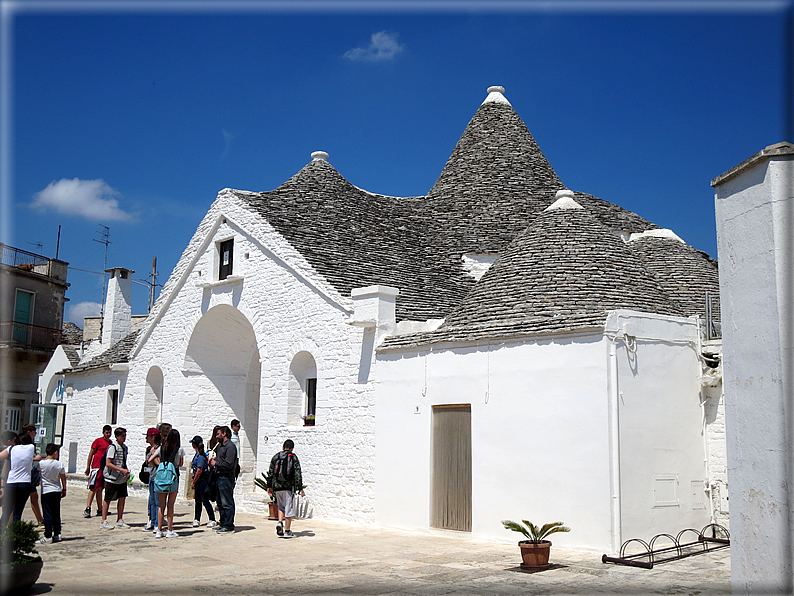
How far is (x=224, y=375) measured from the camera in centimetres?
1859

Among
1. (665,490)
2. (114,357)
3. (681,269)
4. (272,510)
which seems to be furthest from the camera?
(114,357)

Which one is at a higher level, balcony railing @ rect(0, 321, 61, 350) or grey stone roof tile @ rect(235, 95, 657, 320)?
grey stone roof tile @ rect(235, 95, 657, 320)

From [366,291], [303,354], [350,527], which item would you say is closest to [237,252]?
[303,354]

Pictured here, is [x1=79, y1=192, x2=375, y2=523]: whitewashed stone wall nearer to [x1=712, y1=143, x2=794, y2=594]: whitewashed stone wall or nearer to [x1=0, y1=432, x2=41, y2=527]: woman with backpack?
[x1=0, y1=432, x2=41, y2=527]: woman with backpack

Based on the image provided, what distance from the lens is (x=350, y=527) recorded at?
12.7 m

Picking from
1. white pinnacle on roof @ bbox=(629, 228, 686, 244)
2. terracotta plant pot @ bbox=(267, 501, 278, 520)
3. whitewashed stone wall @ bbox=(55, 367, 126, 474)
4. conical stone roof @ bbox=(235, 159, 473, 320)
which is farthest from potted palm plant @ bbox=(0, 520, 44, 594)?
white pinnacle on roof @ bbox=(629, 228, 686, 244)

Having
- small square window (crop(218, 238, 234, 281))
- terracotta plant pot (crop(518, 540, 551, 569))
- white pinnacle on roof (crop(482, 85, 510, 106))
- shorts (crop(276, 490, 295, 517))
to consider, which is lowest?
terracotta plant pot (crop(518, 540, 551, 569))

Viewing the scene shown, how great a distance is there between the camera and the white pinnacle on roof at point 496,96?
2297 centimetres

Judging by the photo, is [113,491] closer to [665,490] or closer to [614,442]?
[614,442]

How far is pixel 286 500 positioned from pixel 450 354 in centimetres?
341

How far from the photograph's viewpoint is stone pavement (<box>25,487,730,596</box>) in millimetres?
7340

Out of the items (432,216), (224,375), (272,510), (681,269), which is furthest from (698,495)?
(224,375)

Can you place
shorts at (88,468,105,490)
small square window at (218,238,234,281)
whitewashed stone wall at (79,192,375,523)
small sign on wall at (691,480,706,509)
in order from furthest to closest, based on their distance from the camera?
small square window at (218,238,234,281) → whitewashed stone wall at (79,192,375,523) → shorts at (88,468,105,490) → small sign on wall at (691,480,706,509)

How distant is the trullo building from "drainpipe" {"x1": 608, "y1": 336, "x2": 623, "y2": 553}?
26 millimetres
